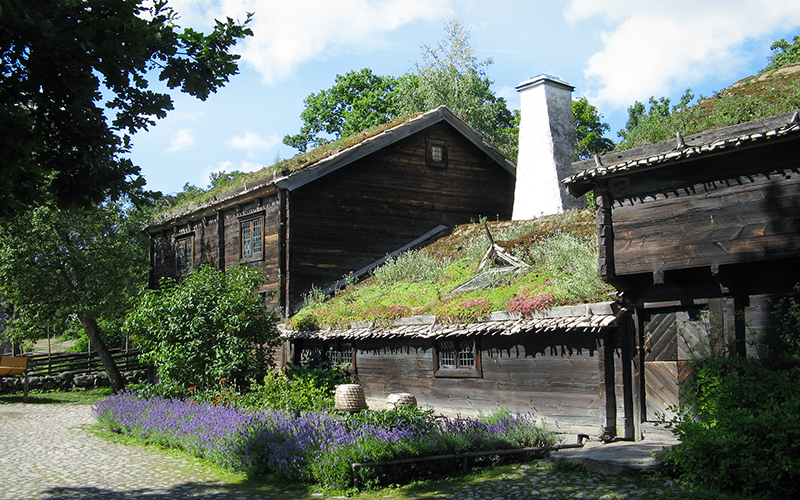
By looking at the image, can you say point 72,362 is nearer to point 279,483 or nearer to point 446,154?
point 446,154

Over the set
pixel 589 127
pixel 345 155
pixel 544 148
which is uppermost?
pixel 589 127

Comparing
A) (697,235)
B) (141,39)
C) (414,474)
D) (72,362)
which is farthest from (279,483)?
(72,362)

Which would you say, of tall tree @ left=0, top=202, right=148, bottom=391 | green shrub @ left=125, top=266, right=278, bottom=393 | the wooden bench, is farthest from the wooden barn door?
tall tree @ left=0, top=202, right=148, bottom=391

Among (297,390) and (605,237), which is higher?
(605,237)

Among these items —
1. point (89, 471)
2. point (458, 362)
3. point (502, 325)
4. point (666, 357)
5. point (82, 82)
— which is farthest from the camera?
point (666, 357)

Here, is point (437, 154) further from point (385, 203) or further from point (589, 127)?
point (589, 127)

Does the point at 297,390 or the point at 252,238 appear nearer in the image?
the point at 297,390

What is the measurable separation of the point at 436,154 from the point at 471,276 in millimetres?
7791

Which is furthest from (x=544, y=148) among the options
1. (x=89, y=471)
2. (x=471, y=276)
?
(x=89, y=471)

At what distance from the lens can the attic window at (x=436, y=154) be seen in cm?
2266

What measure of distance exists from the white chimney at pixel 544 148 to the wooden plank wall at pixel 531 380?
25.1ft

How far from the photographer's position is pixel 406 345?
15711mm

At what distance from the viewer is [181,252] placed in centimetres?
2634

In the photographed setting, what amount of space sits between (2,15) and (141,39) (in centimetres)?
148
